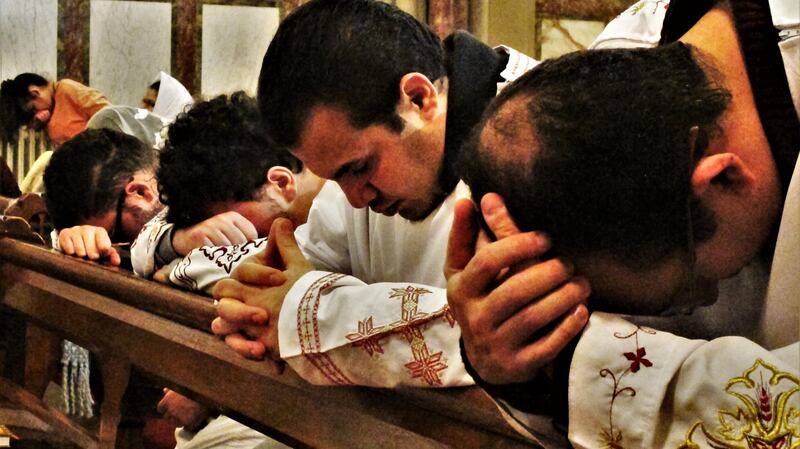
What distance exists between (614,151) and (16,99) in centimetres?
590

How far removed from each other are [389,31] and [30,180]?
14.0 feet

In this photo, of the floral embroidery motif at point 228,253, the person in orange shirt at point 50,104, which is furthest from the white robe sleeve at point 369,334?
the person in orange shirt at point 50,104

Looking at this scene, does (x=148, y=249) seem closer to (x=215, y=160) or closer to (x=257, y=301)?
(x=215, y=160)

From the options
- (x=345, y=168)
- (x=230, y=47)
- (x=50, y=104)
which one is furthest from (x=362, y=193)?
(x=230, y=47)

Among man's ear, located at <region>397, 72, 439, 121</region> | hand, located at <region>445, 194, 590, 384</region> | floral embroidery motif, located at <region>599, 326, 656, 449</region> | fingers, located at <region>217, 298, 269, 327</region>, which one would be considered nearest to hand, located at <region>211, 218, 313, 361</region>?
fingers, located at <region>217, 298, 269, 327</region>

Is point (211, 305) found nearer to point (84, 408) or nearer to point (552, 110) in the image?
point (552, 110)

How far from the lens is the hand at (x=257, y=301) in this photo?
1394mm

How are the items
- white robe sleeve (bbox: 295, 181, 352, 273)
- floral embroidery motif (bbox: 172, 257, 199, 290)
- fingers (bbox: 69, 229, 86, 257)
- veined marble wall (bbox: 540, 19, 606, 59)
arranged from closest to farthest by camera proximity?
white robe sleeve (bbox: 295, 181, 352, 273)
floral embroidery motif (bbox: 172, 257, 199, 290)
fingers (bbox: 69, 229, 86, 257)
veined marble wall (bbox: 540, 19, 606, 59)

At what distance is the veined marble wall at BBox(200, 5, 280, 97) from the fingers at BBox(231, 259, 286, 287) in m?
5.40

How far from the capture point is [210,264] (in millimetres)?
1874

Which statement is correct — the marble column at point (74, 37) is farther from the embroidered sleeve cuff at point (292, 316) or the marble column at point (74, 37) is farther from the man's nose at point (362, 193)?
the embroidered sleeve cuff at point (292, 316)

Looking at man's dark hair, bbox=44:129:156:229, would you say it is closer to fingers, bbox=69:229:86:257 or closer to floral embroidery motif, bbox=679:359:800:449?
fingers, bbox=69:229:86:257

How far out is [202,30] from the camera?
6.82m

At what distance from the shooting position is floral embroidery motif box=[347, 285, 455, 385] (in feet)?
3.82
